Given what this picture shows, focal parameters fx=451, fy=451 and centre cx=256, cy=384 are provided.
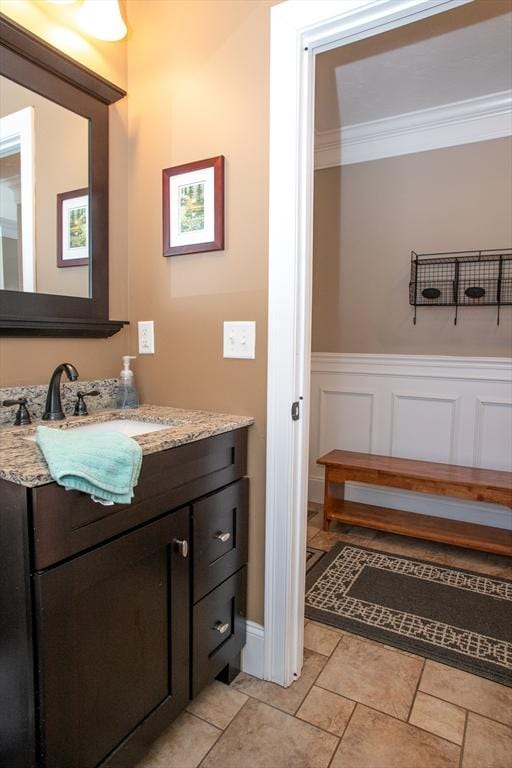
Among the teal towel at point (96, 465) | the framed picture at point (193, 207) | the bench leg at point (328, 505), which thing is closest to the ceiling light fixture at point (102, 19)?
the framed picture at point (193, 207)

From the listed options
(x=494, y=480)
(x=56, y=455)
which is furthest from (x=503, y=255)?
(x=56, y=455)

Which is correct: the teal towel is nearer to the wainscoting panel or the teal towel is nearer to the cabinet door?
the cabinet door

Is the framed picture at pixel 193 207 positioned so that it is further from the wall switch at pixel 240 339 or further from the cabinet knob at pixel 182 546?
the cabinet knob at pixel 182 546

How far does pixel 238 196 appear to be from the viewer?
150 centimetres

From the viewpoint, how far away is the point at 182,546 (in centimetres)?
122

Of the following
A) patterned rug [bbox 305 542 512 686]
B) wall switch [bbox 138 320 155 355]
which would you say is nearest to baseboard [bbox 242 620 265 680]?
patterned rug [bbox 305 542 512 686]

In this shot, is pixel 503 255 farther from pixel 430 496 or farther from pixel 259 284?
pixel 259 284

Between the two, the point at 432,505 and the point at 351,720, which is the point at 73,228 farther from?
the point at 432,505

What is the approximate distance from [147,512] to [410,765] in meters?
1.02

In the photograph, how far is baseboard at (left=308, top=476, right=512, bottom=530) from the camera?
271cm

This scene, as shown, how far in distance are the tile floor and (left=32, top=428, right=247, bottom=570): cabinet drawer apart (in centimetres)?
71

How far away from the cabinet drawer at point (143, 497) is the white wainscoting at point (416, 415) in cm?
175

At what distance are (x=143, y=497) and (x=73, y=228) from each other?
986 mm

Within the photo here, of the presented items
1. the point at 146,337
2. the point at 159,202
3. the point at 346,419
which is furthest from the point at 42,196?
the point at 346,419
